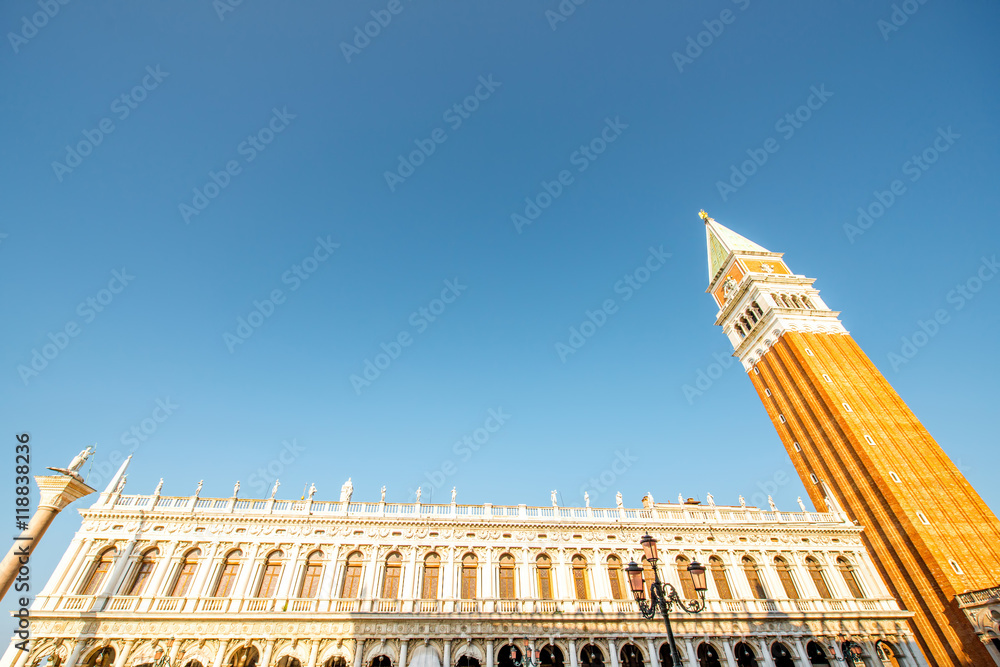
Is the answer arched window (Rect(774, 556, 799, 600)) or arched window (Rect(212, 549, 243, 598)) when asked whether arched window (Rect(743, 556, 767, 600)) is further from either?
arched window (Rect(212, 549, 243, 598))

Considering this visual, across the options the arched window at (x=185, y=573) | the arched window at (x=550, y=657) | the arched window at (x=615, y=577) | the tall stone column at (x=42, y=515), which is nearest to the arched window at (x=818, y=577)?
the arched window at (x=615, y=577)

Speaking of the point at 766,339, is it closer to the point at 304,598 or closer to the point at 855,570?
the point at 855,570

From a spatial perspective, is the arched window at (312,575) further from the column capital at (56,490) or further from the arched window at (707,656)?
the arched window at (707,656)

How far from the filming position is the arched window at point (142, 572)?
24.1m

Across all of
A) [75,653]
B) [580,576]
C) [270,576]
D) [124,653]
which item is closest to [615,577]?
[580,576]

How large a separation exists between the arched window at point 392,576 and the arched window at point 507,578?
547cm

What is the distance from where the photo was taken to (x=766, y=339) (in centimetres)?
4338

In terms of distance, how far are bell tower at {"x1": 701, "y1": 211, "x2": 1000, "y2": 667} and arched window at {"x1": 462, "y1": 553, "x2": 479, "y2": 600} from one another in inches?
953

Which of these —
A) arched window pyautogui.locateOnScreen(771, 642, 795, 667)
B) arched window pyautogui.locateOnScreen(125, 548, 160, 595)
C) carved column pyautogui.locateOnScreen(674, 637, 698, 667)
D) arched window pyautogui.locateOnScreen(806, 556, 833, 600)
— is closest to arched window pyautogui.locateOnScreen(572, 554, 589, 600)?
Answer: carved column pyautogui.locateOnScreen(674, 637, 698, 667)

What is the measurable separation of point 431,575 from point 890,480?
97.2 feet

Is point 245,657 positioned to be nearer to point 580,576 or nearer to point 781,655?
point 580,576

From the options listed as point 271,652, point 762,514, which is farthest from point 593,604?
point 271,652

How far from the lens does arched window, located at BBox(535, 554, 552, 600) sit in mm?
26500

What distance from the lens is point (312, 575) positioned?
2566cm
